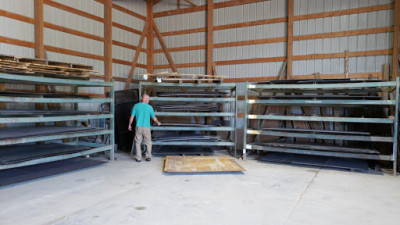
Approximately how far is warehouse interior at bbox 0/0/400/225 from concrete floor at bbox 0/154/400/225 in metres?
0.04

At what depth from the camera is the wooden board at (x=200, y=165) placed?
20.7 ft

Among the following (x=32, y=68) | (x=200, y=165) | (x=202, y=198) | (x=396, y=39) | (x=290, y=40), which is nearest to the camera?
(x=202, y=198)

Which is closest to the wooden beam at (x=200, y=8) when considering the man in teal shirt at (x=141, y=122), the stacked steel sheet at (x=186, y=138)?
the stacked steel sheet at (x=186, y=138)

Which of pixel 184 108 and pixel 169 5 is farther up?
pixel 169 5

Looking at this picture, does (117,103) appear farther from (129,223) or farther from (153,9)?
(129,223)

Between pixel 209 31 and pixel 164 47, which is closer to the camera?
pixel 209 31

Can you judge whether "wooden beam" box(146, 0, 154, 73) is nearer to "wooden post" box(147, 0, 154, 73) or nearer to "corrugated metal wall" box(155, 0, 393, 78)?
"wooden post" box(147, 0, 154, 73)

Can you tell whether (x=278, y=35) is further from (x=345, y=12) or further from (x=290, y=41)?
(x=345, y=12)

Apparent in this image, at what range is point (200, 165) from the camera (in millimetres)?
6719

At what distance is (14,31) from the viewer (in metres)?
7.91

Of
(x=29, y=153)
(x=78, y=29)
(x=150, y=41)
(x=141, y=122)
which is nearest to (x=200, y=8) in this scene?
(x=150, y=41)

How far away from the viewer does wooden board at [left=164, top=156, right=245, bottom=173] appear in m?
6.32

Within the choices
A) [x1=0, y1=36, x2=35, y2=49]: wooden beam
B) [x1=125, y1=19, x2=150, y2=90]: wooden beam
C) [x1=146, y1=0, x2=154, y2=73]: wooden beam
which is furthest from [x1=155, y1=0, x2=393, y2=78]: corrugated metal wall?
[x1=0, y1=36, x2=35, y2=49]: wooden beam

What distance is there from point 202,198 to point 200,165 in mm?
2030
